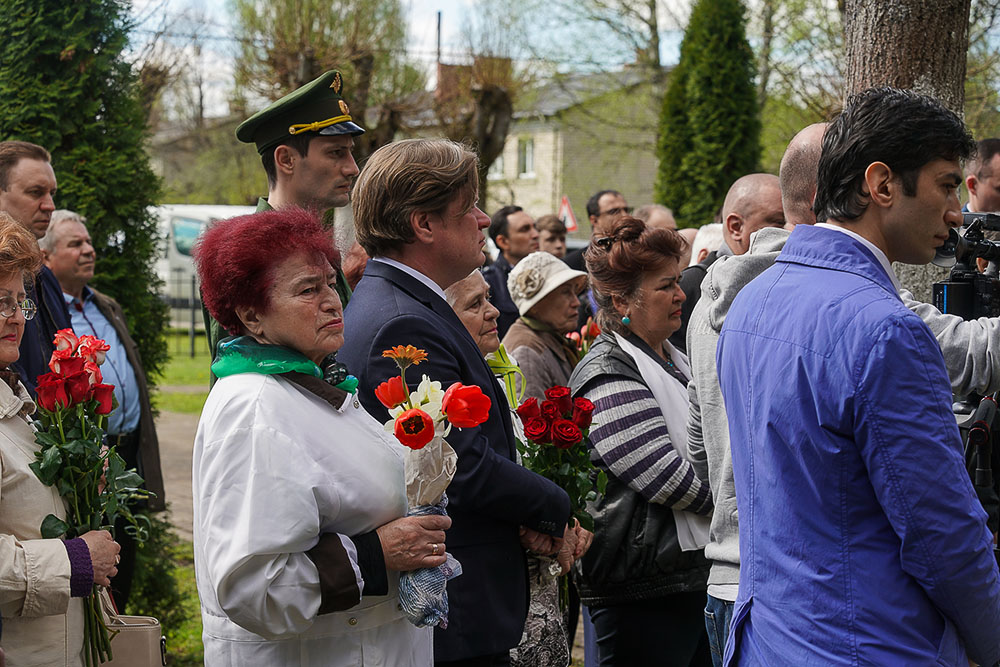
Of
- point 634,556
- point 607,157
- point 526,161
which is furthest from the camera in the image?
point 526,161

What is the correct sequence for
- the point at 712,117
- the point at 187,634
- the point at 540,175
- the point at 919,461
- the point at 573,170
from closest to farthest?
1. the point at 919,461
2. the point at 187,634
3. the point at 712,117
4. the point at 573,170
5. the point at 540,175

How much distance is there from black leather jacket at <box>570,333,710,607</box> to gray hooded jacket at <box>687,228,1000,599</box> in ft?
1.02

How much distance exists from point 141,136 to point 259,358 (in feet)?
14.6

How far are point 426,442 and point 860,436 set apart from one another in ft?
2.94

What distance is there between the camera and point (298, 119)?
3.72 m

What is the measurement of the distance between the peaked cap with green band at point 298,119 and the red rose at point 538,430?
1268mm

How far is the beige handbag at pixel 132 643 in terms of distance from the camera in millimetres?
3336

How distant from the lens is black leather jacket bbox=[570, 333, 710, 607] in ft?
11.8

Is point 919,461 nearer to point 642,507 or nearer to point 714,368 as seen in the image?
point 714,368

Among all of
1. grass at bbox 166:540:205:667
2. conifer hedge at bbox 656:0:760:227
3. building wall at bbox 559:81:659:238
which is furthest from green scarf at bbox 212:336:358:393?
building wall at bbox 559:81:659:238

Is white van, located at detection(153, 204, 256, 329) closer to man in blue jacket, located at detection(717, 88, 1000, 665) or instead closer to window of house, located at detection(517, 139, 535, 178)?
window of house, located at detection(517, 139, 535, 178)

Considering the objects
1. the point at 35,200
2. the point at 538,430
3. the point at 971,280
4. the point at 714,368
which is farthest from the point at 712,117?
the point at 538,430

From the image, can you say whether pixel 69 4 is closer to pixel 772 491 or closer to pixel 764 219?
pixel 764 219

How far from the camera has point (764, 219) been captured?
4062mm
